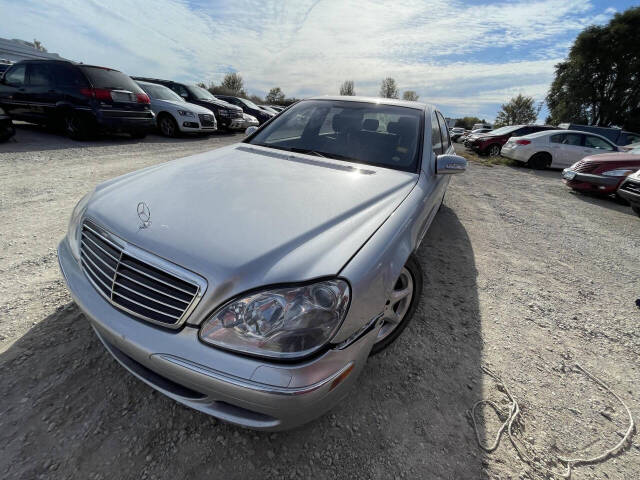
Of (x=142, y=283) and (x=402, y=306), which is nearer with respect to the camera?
(x=142, y=283)

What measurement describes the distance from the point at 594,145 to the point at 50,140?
15.5m

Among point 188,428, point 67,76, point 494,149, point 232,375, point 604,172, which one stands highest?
point 67,76

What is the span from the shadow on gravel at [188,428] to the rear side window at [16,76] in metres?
8.69

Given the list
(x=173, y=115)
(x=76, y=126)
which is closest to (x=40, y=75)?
(x=76, y=126)

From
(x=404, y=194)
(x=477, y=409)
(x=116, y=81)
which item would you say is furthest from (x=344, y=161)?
(x=116, y=81)

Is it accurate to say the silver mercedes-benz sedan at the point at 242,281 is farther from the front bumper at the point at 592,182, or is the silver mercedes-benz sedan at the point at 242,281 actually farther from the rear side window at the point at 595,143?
the rear side window at the point at 595,143

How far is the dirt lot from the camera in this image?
1338 millimetres

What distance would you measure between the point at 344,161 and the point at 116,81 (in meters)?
7.92

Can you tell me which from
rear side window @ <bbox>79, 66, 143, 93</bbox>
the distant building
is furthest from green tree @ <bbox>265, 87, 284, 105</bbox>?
rear side window @ <bbox>79, 66, 143, 93</bbox>

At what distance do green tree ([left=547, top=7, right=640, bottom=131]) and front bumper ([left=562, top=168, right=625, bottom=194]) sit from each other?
2939 cm

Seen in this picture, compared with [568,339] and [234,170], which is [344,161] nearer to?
[234,170]

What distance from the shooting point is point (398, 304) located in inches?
82.1

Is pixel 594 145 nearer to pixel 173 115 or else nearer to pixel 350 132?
pixel 350 132

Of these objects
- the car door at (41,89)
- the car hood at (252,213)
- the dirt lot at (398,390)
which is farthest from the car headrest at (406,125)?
the car door at (41,89)
